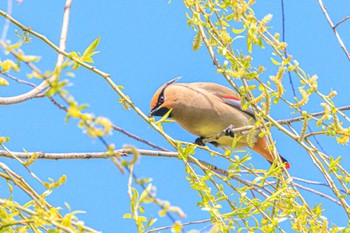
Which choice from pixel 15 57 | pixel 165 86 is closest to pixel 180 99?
pixel 165 86

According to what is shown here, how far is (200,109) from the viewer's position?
194 inches

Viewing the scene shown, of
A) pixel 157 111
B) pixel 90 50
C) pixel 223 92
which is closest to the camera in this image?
pixel 90 50

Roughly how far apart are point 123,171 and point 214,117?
145 inches

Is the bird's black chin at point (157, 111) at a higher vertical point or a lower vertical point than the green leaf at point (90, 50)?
higher

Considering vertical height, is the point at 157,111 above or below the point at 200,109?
above

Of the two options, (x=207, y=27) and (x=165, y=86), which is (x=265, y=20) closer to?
(x=207, y=27)

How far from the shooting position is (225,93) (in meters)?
5.07

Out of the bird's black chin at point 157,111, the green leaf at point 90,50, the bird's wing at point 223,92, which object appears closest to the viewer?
the green leaf at point 90,50

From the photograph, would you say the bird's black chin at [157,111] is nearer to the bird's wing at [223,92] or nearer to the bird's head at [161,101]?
the bird's head at [161,101]

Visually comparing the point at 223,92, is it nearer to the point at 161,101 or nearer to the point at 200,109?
the point at 200,109

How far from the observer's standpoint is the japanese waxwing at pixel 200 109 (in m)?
4.87

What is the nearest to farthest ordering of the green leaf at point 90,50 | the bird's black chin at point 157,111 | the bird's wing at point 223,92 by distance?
1. the green leaf at point 90,50
2. the bird's black chin at point 157,111
3. the bird's wing at point 223,92

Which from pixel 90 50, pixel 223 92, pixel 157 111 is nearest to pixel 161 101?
→ pixel 157 111

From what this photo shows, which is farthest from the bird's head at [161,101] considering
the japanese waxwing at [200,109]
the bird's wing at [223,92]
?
the bird's wing at [223,92]
